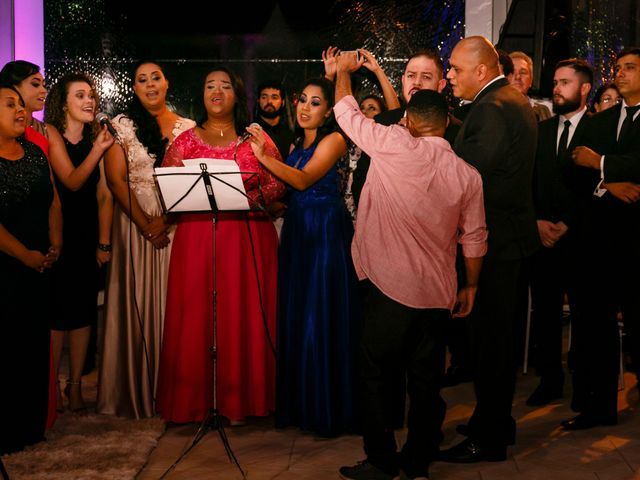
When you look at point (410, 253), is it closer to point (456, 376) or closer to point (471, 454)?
point (471, 454)

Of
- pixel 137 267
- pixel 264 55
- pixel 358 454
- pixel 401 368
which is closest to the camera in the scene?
pixel 401 368

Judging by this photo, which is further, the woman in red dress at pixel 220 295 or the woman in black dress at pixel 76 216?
the woman in black dress at pixel 76 216

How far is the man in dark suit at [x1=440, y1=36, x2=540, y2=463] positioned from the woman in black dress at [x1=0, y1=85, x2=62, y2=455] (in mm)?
1983

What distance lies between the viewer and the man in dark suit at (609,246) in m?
4.27

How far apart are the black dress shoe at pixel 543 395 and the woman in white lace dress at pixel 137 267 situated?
2198mm

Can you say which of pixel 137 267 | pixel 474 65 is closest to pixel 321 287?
pixel 137 267

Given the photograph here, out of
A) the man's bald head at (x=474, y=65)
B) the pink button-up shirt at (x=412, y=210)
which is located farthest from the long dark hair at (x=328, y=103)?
the pink button-up shirt at (x=412, y=210)

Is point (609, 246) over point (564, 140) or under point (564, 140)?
under

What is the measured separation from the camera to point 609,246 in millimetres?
4418

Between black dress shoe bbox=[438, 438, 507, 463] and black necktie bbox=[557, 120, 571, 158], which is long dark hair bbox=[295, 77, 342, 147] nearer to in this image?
black necktie bbox=[557, 120, 571, 158]

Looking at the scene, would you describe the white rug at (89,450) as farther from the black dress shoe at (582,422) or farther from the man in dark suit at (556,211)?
the man in dark suit at (556,211)

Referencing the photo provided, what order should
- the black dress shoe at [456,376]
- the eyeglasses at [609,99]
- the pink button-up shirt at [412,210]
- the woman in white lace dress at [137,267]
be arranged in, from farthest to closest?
the eyeglasses at [609,99]
the black dress shoe at [456,376]
the woman in white lace dress at [137,267]
the pink button-up shirt at [412,210]

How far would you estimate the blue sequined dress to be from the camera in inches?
166

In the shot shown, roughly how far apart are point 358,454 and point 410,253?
1.21m
